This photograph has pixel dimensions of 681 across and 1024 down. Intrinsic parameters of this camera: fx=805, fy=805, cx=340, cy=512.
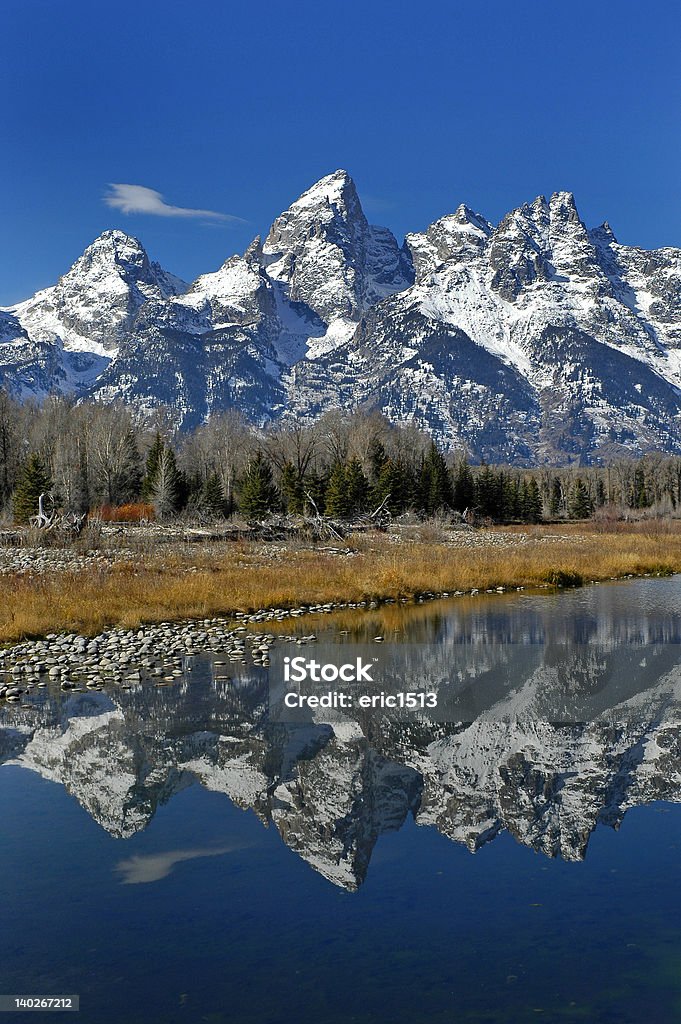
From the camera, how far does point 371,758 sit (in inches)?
566

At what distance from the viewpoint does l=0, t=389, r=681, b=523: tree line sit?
75.1 metres

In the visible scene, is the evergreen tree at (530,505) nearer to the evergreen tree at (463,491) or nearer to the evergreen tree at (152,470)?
the evergreen tree at (463,491)

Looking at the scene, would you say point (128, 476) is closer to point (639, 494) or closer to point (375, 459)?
point (375, 459)

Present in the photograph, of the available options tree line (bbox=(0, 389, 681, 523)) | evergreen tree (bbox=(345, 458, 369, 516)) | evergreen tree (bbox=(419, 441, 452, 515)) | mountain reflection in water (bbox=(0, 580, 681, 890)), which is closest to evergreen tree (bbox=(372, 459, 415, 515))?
tree line (bbox=(0, 389, 681, 523))

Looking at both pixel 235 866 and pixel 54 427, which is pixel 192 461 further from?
pixel 235 866

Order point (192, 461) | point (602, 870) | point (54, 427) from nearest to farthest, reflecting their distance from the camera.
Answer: point (602, 870)
point (54, 427)
point (192, 461)

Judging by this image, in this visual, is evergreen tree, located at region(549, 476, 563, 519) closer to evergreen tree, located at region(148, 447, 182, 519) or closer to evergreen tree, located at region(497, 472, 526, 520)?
evergreen tree, located at region(497, 472, 526, 520)

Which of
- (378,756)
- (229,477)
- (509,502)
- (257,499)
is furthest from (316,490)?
(378,756)

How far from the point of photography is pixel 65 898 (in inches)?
384

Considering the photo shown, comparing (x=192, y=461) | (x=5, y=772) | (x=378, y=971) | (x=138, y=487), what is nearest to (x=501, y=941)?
(x=378, y=971)

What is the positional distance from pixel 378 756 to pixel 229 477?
292 feet

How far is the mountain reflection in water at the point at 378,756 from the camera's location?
11.8 metres

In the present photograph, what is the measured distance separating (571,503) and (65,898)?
129145mm

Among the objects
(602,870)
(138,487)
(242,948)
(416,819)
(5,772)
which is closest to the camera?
(242,948)
